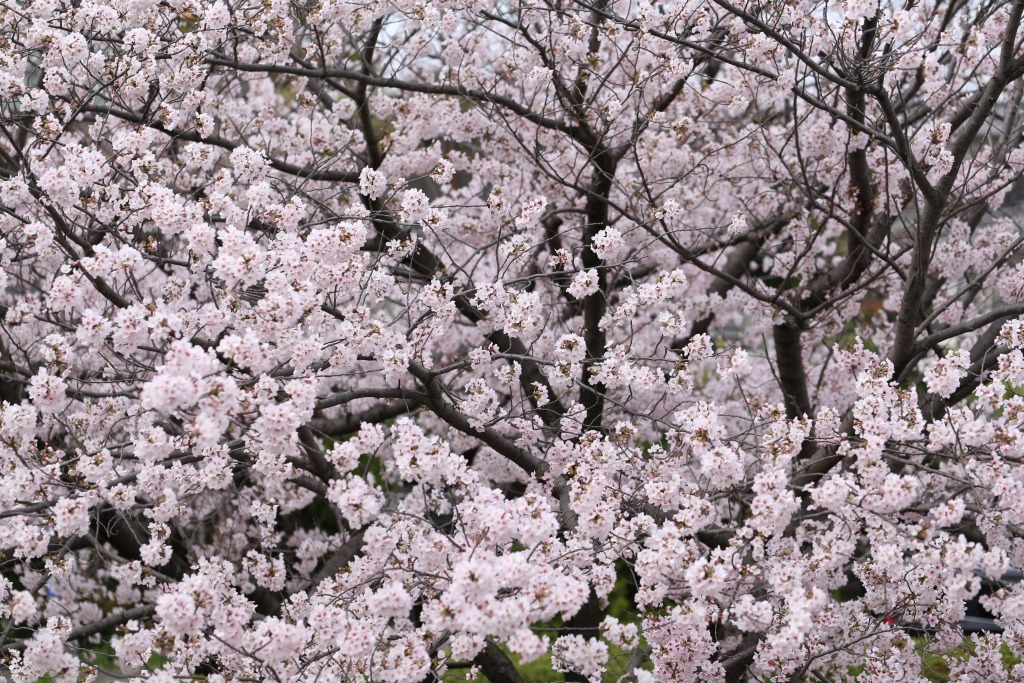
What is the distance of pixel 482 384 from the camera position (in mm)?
4711

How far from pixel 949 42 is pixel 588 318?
2761mm

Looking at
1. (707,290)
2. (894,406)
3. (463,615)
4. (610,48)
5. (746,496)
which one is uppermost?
(610,48)

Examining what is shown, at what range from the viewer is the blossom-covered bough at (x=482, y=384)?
3.56 meters

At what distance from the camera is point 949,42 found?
16.2 ft

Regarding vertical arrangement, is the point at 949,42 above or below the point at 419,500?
above

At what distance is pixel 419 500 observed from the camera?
5.96 m

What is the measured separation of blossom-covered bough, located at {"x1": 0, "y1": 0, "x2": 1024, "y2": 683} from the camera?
11.7 feet

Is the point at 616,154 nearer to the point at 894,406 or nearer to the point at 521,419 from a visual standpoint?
the point at 521,419

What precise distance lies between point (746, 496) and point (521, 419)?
1398 mm

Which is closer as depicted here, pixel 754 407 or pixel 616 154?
pixel 754 407

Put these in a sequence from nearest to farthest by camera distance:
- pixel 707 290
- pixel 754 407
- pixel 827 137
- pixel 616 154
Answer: pixel 754 407
pixel 616 154
pixel 827 137
pixel 707 290

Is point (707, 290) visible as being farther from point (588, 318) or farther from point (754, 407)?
point (754, 407)

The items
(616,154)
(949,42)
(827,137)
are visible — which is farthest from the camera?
(827,137)

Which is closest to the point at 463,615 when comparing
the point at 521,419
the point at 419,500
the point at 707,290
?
the point at 521,419
